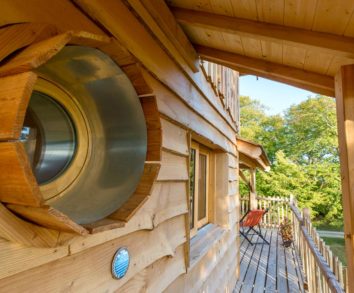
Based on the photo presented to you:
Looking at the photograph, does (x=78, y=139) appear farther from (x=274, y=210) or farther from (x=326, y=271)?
(x=274, y=210)

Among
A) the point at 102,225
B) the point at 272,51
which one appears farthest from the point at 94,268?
the point at 272,51

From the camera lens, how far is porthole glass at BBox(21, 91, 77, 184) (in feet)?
2.81

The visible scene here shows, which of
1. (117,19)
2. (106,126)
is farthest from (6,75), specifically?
(117,19)

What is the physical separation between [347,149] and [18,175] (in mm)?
1435

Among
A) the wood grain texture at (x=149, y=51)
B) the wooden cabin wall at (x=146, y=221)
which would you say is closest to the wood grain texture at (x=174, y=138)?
the wooden cabin wall at (x=146, y=221)

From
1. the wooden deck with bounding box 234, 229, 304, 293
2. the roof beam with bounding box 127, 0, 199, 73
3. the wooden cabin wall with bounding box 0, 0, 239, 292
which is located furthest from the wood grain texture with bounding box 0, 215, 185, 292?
the wooden deck with bounding box 234, 229, 304, 293

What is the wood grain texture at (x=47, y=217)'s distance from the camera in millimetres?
589

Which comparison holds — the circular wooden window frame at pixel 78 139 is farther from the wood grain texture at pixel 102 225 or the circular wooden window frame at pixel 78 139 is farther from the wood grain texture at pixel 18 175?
the wood grain texture at pixel 18 175

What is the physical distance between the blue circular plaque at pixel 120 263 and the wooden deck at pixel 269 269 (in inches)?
124

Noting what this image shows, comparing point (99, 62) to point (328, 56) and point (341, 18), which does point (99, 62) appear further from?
point (328, 56)

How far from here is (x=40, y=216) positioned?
24.6 inches

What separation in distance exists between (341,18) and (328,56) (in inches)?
10.9

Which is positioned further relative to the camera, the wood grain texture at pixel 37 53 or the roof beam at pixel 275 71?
the roof beam at pixel 275 71

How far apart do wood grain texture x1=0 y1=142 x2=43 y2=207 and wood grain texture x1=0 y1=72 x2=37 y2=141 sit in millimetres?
23
